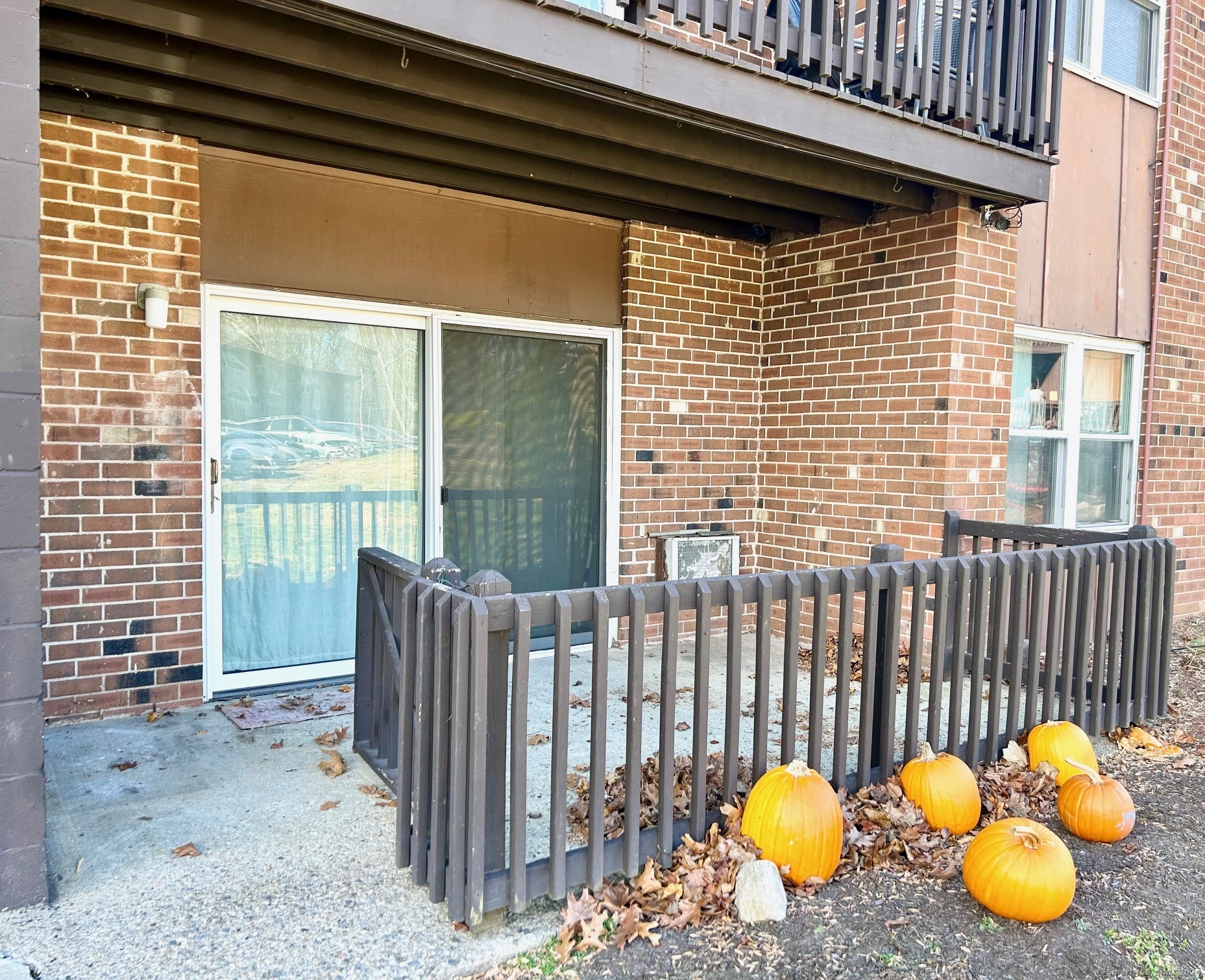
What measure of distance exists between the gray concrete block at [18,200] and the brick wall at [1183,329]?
277 inches

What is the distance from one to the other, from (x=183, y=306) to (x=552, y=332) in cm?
209

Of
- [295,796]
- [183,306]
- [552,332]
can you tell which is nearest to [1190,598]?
[552,332]

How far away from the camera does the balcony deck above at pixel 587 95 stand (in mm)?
2955

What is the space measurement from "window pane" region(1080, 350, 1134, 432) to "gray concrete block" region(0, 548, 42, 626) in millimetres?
6344

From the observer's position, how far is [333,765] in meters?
3.41

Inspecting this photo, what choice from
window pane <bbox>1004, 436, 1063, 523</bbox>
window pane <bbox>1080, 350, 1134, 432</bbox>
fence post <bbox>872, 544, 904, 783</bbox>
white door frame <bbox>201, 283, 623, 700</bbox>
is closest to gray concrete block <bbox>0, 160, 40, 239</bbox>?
white door frame <bbox>201, 283, 623, 700</bbox>

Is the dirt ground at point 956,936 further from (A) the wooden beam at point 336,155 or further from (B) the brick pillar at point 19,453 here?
(A) the wooden beam at point 336,155

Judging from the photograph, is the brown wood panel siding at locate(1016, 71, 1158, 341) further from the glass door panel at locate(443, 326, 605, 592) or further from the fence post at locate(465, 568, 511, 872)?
the fence post at locate(465, 568, 511, 872)

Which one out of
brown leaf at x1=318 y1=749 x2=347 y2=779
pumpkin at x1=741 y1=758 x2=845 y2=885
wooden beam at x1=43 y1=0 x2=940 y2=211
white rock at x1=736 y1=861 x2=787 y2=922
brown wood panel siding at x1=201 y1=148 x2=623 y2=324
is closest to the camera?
white rock at x1=736 y1=861 x2=787 y2=922

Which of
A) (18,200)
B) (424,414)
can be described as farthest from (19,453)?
(424,414)

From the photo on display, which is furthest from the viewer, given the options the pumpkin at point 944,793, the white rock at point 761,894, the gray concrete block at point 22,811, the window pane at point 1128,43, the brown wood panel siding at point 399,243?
the window pane at point 1128,43

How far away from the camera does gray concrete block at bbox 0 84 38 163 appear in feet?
7.30

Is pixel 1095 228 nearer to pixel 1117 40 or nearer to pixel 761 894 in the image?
pixel 1117 40

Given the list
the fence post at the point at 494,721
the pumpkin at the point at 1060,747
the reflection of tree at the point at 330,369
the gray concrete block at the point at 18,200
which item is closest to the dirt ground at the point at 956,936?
the fence post at the point at 494,721
